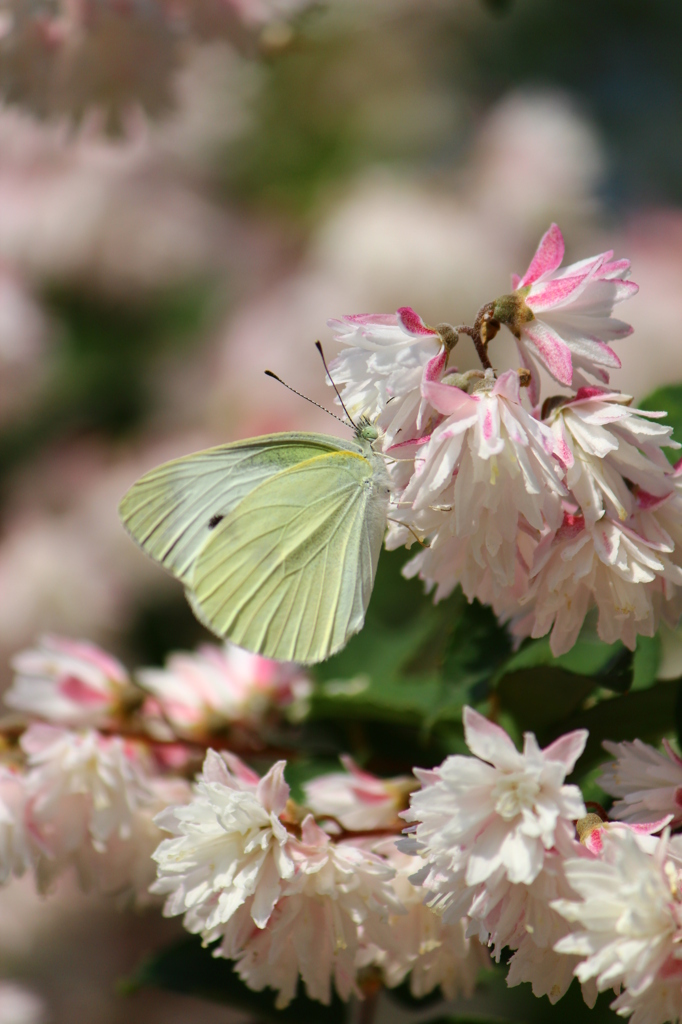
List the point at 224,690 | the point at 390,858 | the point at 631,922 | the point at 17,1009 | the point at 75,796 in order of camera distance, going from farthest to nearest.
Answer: the point at 17,1009 < the point at 224,690 < the point at 75,796 < the point at 390,858 < the point at 631,922

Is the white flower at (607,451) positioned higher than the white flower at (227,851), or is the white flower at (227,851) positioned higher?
the white flower at (607,451)

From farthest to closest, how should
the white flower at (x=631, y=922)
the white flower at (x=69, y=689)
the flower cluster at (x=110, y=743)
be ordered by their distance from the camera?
the white flower at (x=69, y=689) → the flower cluster at (x=110, y=743) → the white flower at (x=631, y=922)

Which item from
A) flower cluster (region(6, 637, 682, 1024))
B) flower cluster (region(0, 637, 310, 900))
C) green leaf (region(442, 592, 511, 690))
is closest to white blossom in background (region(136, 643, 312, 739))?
flower cluster (region(0, 637, 310, 900))

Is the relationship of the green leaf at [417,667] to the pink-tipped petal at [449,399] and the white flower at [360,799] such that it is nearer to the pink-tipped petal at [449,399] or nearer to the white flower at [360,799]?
the white flower at [360,799]

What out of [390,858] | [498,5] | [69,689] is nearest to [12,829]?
[69,689]

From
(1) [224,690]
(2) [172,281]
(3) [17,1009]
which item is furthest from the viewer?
(2) [172,281]

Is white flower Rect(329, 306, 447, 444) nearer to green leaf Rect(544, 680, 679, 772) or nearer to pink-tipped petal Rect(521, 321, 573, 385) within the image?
pink-tipped petal Rect(521, 321, 573, 385)

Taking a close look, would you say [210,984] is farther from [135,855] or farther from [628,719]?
[628,719]

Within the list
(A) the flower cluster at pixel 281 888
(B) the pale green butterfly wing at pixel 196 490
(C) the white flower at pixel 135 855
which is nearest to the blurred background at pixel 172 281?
(B) the pale green butterfly wing at pixel 196 490
